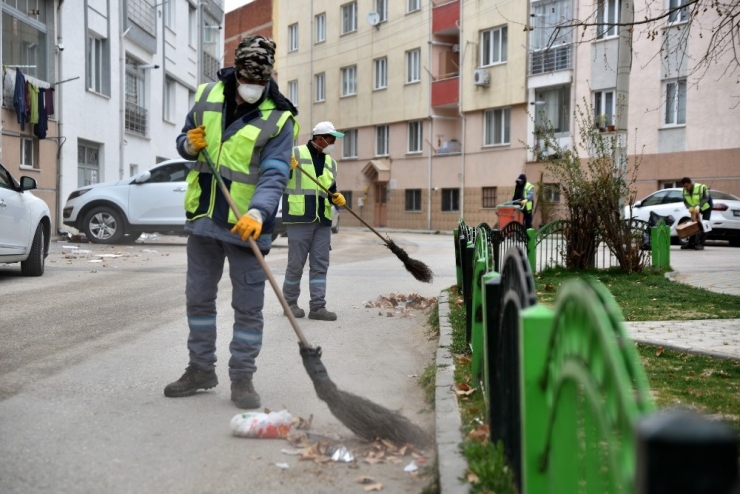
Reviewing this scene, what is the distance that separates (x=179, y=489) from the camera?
12.7 ft

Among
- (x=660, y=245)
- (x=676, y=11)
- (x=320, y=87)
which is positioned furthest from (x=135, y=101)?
(x=676, y=11)

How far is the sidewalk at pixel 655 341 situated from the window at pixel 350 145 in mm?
32668

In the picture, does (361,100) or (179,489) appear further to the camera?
(361,100)

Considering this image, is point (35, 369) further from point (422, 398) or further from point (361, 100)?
point (361, 100)

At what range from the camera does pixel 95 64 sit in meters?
27.4

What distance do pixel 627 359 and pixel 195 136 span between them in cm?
383

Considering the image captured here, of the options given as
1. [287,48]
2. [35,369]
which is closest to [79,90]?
[35,369]

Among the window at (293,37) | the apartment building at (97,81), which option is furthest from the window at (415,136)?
the window at (293,37)

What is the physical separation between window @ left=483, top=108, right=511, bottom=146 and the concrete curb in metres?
31.2

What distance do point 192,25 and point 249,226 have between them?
115 feet

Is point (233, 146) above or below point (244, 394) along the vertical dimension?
above

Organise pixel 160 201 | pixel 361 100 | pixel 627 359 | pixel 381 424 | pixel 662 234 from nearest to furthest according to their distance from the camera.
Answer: pixel 627 359 → pixel 381 424 → pixel 662 234 → pixel 160 201 → pixel 361 100

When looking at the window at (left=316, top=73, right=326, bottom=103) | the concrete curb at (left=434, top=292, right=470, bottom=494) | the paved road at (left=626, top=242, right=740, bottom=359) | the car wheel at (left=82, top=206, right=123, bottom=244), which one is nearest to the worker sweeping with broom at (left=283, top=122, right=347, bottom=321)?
the concrete curb at (left=434, top=292, right=470, bottom=494)

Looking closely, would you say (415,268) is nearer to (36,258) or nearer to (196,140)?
(36,258)
